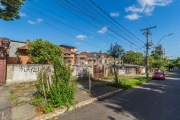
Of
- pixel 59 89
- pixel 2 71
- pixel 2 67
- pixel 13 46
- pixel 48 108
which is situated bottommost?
pixel 48 108

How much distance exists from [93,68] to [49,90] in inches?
458

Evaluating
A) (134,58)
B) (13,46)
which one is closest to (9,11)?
(13,46)

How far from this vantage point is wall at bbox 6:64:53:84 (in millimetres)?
10945

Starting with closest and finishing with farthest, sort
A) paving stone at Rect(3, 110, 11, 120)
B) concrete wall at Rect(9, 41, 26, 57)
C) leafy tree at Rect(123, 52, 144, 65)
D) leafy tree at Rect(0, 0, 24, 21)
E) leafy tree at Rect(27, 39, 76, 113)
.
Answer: paving stone at Rect(3, 110, 11, 120) → leafy tree at Rect(27, 39, 76, 113) → leafy tree at Rect(0, 0, 24, 21) → concrete wall at Rect(9, 41, 26, 57) → leafy tree at Rect(123, 52, 144, 65)

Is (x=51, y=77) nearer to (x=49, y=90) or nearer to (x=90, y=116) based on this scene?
(x=49, y=90)

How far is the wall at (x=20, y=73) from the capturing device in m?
10.9

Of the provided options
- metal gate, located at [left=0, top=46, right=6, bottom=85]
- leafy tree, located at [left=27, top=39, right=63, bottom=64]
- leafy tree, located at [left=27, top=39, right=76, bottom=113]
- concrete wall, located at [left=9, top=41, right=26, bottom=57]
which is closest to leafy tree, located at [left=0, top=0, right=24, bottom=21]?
metal gate, located at [left=0, top=46, right=6, bottom=85]

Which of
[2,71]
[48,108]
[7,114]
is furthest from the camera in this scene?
[2,71]

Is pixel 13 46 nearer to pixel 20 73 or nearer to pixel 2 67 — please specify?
pixel 20 73

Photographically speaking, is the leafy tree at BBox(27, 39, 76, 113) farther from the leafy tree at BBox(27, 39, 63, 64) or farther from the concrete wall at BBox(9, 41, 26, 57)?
the concrete wall at BBox(9, 41, 26, 57)

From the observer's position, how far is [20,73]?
11.5 m

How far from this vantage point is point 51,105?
5.80 meters

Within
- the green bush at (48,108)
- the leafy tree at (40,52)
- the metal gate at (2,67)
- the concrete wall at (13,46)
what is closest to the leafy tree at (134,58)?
the concrete wall at (13,46)

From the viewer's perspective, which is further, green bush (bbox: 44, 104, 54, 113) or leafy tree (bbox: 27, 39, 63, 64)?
leafy tree (bbox: 27, 39, 63, 64)
